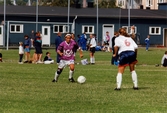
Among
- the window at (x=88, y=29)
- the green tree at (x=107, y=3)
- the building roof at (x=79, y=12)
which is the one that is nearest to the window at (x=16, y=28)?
the building roof at (x=79, y=12)

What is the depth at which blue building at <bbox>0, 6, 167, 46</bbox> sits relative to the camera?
68.4 meters

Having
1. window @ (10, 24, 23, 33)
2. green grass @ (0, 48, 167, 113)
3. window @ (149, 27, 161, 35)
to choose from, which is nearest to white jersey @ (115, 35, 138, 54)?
green grass @ (0, 48, 167, 113)

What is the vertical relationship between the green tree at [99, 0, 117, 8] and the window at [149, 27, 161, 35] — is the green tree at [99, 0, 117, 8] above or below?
above

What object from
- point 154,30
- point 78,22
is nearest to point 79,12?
point 78,22

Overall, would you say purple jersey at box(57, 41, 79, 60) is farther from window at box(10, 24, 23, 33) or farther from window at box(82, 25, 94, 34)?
window at box(82, 25, 94, 34)

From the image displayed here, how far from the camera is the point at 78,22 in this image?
71.1m

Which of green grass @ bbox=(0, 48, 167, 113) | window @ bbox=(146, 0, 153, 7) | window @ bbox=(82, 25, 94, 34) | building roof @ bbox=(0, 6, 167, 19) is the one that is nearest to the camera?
green grass @ bbox=(0, 48, 167, 113)

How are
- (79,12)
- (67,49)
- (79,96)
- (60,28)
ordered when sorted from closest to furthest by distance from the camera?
(79,96)
(67,49)
(60,28)
(79,12)

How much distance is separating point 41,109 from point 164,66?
21829 mm

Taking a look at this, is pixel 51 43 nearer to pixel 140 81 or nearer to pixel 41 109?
pixel 140 81

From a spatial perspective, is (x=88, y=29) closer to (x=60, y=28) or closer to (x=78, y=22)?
(x=78, y=22)

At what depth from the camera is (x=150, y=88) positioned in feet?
Answer: 62.1

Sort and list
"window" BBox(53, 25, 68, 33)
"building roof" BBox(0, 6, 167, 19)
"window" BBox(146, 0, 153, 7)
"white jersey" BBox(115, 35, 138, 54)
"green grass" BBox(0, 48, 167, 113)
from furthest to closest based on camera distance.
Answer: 1. "window" BBox(146, 0, 153, 7)
2. "building roof" BBox(0, 6, 167, 19)
3. "window" BBox(53, 25, 68, 33)
4. "white jersey" BBox(115, 35, 138, 54)
5. "green grass" BBox(0, 48, 167, 113)

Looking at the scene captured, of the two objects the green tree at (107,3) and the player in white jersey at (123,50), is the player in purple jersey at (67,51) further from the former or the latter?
the green tree at (107,3)
